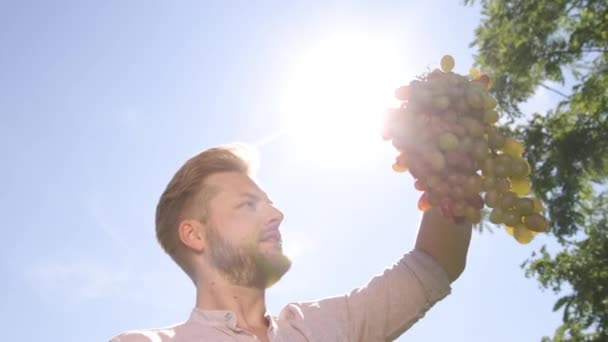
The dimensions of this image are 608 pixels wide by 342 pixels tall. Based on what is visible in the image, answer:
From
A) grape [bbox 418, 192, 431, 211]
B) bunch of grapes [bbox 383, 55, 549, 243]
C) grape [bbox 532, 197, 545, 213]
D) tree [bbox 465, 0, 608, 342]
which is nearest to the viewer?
bunch of grapes [bbox 383, 55, 549, 243]

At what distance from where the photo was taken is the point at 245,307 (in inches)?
110

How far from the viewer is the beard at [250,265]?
9.08 ft

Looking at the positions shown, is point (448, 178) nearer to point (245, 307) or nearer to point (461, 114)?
point (461, 114)

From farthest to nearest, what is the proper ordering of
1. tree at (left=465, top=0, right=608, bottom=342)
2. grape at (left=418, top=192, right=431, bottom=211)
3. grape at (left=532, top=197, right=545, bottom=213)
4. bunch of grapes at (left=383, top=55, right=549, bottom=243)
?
tree at (left=465, top=0, right=608, bottom=342) → grape at (left=418, top=192, right=431, bottom=211) → grape at (left=532, top=197, right=545, bottom=213) → bunch of grapes at (left=383, top=55, right=549, bottom=243)

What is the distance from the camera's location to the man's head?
280 centimetres

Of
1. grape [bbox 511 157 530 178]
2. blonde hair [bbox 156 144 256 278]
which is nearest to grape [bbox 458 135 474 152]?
grape [bbox 511 157 530 178]

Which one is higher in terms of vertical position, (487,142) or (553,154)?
(553,154)

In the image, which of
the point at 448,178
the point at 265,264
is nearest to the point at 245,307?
the point at 265,264

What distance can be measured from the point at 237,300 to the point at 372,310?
0.56 meters

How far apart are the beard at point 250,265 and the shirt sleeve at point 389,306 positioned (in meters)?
0.19

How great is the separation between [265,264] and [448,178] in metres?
0.81

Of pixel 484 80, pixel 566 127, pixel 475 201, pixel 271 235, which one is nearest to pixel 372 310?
pixel 271 235

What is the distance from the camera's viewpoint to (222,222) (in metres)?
2.95

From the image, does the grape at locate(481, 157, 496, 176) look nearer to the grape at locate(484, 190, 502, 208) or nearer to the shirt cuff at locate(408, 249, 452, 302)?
the grape at locate(484, 190, 502, 208)
